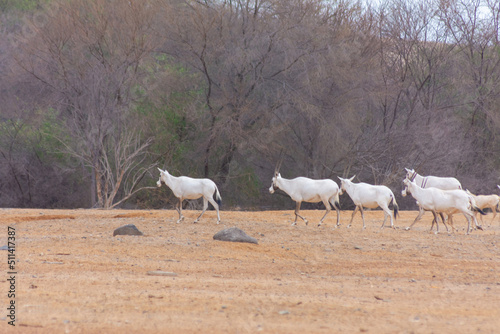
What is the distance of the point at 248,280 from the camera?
9.11 m

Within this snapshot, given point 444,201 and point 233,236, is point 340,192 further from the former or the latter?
point 233,236

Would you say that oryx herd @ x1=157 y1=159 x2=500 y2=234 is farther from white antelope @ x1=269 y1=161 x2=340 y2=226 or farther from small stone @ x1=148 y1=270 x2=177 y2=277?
small stone @ x1=148 y1=270 x2=177 y2=277

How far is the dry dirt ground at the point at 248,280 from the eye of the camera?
6.45 meters

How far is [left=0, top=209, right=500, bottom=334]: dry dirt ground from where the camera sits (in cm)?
645

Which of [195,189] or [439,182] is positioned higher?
[439,182]

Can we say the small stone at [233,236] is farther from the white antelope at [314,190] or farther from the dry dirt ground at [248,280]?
the white antelope at [314,190]

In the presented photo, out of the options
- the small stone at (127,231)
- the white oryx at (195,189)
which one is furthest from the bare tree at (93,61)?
the small stone at (127,231)

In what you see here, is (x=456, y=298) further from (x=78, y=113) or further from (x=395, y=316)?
(x=78, y=113)

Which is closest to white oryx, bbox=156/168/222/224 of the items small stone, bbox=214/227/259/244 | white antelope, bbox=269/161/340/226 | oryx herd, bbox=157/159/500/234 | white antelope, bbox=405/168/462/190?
oryx herd, bbox=157/159/500/234

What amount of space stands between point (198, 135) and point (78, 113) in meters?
5.54

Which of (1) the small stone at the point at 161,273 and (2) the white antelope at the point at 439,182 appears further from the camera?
(2) the white antelope at the point at 439,182

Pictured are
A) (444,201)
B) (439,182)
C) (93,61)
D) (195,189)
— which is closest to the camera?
(195,189)

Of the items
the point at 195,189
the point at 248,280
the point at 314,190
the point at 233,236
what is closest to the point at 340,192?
the point at 314,190

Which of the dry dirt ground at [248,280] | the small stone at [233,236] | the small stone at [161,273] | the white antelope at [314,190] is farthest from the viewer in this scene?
the white antelope at [314,190]
